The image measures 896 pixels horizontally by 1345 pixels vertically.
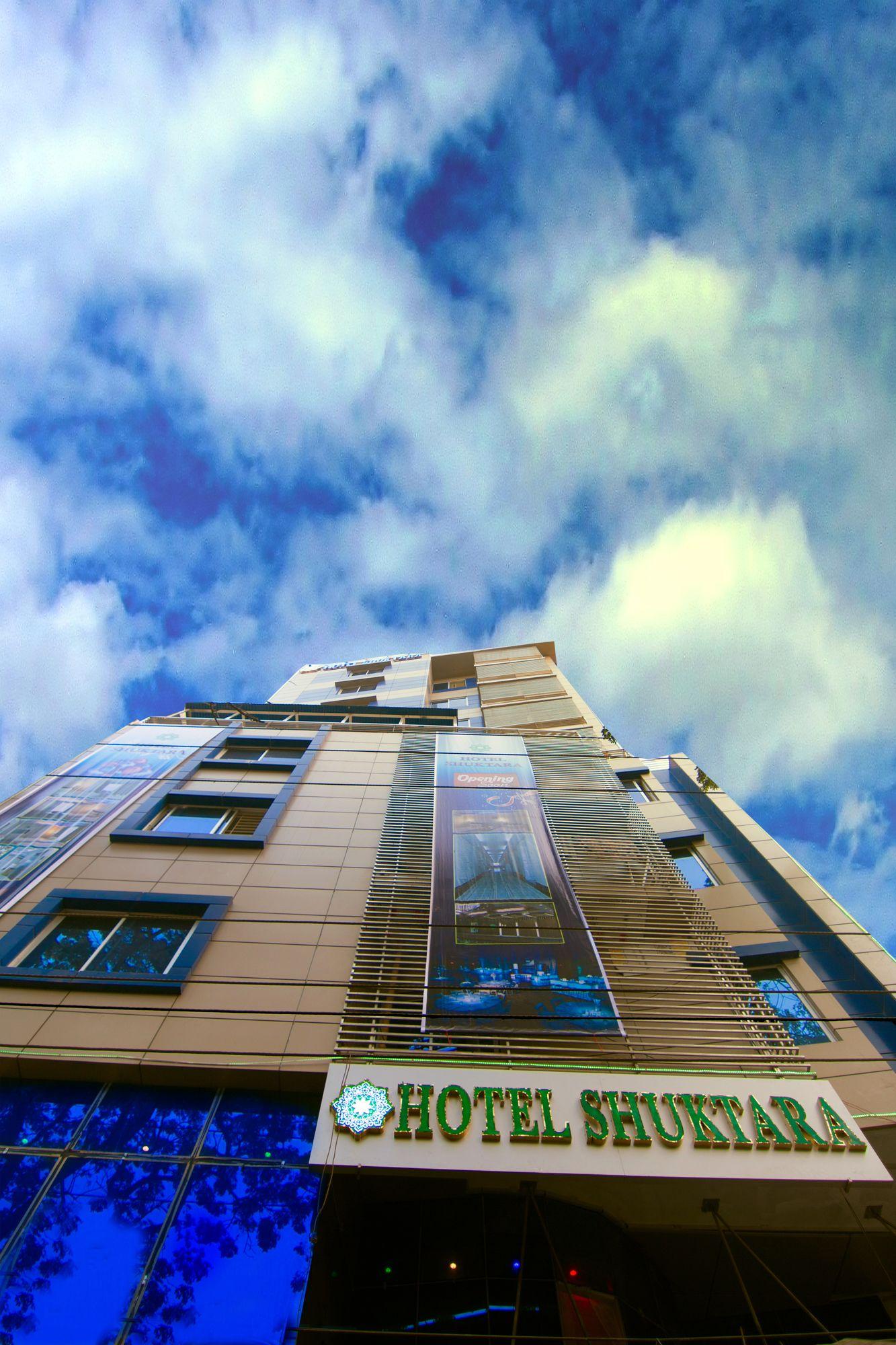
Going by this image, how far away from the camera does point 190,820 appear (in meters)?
16.7

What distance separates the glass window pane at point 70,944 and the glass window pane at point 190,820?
3.20 metres

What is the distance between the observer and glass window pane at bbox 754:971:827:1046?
1150cm

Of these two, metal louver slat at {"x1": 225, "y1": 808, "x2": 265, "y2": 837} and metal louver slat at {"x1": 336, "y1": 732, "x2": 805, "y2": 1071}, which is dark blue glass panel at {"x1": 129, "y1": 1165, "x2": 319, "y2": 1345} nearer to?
metal louver slat at {"x1": 336, "y1": 732, "x2": 805, "y2": 1071}

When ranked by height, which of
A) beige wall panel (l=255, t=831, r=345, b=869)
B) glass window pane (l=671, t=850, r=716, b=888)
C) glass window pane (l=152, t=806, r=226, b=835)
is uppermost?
glass window pane (l=152, t=806, r=226, b=835)

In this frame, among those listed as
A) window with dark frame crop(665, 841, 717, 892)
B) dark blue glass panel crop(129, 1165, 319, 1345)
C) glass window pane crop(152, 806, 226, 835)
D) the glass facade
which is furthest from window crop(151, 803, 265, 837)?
window with dark frame crop(665, 841, 717, 892)

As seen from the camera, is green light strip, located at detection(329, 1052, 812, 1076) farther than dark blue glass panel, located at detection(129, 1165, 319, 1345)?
Yes

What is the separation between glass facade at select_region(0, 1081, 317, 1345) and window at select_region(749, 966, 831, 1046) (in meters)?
7.95

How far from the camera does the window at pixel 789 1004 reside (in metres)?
11.5

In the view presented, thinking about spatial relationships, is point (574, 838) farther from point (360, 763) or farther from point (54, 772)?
point (54, 772)

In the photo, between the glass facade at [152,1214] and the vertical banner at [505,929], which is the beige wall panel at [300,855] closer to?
the vertical banner at [505,929]

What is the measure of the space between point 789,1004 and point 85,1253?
11.8 meters

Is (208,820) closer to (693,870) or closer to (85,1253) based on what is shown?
(85,1253)

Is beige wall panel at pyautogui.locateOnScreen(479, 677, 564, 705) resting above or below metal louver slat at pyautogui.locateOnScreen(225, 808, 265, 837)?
above

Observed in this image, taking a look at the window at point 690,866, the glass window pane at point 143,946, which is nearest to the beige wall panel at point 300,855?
the glass window pane at point 143,946
